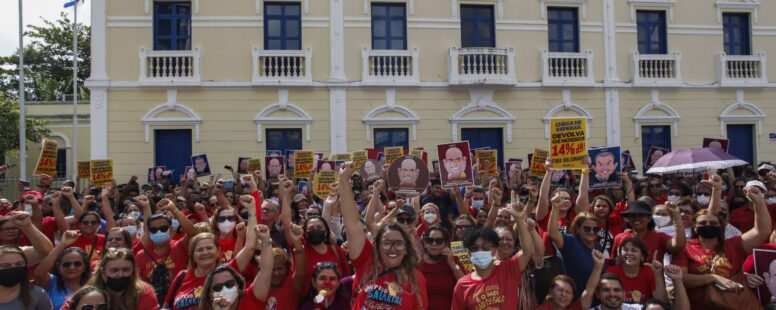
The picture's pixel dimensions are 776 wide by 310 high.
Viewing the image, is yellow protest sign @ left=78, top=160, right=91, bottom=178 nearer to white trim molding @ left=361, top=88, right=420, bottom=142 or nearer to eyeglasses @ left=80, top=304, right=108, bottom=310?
white trim molding @ left=361, top=88, right=420, bottom=142

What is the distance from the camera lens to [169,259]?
643 centimetres

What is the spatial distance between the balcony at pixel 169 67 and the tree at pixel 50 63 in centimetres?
2120

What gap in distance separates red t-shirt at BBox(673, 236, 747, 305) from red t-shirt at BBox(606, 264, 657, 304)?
0.51m

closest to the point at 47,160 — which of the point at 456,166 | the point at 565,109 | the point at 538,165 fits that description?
the point at 456,166

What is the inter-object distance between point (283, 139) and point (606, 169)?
10.0 meters

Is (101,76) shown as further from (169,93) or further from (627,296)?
(627,296)

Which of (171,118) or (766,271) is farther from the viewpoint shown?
(171,118)

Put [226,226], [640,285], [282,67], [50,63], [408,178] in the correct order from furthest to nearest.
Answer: [50,63] < [282,67] < [408,178] < [226,226] < [640,285]

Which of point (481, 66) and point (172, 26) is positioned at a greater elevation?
point (172, 26)

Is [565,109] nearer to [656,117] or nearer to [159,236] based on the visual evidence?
[656,117]

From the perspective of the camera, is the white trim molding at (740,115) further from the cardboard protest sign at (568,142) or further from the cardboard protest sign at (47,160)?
the cardboard protest sign at (47,160)

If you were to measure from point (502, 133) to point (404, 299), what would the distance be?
1405cm

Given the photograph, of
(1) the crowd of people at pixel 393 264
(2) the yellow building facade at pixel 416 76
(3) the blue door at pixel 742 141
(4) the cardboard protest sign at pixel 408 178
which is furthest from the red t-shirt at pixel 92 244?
(3) the blue door at pixel 742 141

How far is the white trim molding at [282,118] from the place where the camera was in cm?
1730
